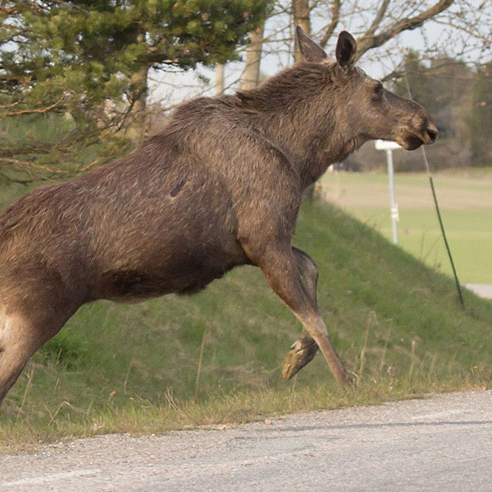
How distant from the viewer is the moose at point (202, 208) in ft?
22.5

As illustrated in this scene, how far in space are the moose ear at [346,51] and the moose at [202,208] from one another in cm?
1

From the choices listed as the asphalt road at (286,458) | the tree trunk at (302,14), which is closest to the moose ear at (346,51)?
the asphalt road at (286,458)

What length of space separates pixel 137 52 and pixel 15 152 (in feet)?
5.89

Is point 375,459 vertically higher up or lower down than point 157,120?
lower down

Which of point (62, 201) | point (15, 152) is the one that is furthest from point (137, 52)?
point (62, 201)

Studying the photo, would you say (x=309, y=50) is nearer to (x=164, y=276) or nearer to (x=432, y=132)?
(x=432, y=132)

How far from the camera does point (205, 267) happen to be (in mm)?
7367

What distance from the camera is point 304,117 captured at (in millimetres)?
8133

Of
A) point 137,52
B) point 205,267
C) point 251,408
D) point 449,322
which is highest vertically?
point 137,52

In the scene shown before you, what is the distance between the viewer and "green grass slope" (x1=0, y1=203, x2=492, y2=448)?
284 inches

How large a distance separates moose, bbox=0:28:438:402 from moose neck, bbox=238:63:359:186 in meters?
0.01

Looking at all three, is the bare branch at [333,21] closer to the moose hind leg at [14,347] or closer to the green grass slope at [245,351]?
the green grass slope at [245,351]

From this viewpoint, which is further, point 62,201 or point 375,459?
point 62,201

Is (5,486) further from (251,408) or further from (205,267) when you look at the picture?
(205,267)
